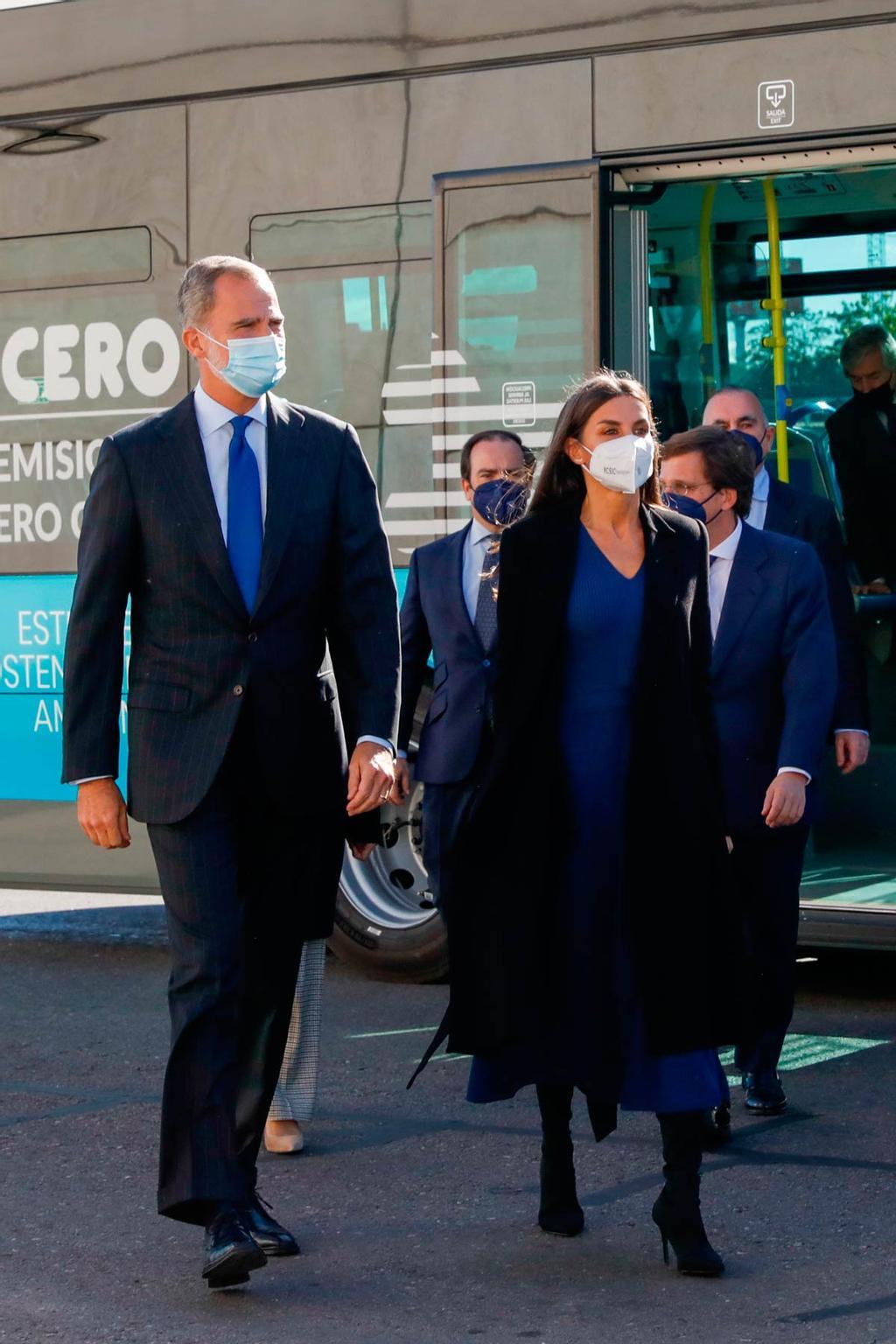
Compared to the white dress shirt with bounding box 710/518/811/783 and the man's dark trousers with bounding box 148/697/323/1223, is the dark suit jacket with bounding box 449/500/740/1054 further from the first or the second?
the white dress shirt with bounding box 710/518/811/783

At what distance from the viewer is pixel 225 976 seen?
4074mm

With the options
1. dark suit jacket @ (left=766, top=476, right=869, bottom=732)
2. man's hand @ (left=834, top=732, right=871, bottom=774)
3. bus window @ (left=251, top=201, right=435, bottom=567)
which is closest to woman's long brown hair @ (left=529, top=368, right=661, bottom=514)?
dark suit jacket @ (left=766, top=476, right=869, bottom=732)

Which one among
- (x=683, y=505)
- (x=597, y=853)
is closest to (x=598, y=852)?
(x=597, y=853)

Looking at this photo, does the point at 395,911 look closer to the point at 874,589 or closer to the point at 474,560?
the point at 474,560

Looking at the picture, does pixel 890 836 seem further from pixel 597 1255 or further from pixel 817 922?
pixel 597 1255

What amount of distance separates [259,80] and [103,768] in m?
3.66

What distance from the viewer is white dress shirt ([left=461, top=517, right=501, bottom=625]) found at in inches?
225

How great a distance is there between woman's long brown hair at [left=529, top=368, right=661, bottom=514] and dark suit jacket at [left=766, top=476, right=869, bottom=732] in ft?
4.22

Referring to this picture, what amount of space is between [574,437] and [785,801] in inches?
45.2

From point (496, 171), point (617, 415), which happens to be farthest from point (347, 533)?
point (496, 171)

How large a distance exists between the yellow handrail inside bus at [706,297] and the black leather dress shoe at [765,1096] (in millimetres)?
→ 3223

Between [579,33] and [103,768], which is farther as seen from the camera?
[579,33]

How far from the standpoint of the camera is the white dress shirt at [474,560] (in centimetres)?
572

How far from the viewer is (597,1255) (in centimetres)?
423
